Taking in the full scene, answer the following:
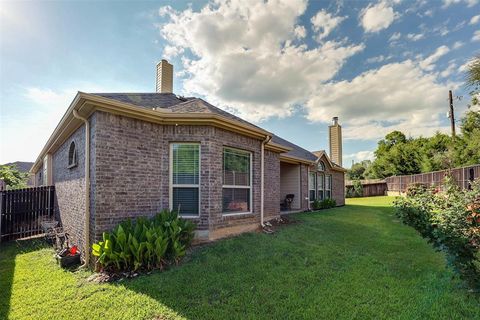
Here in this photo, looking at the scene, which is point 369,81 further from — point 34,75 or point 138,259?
point 34,75

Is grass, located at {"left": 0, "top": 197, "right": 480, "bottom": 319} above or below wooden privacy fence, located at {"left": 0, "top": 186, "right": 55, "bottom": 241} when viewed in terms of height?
below

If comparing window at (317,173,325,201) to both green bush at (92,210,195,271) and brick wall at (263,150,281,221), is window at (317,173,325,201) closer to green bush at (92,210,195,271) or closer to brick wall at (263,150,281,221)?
brick wall at (263,150,281,221)

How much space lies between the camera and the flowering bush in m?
3.68

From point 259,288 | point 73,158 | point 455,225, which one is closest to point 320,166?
point 455,225

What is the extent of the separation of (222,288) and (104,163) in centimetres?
374

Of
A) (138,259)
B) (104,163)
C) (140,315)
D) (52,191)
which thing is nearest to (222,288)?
(140,315)

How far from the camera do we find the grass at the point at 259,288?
3.61 m

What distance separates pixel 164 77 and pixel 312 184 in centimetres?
1077

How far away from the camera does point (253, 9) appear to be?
8656 millimetres

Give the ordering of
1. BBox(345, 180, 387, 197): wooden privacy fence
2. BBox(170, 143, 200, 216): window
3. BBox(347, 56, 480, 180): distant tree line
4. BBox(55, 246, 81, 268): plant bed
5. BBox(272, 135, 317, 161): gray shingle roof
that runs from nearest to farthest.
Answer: BBox(55, 246, 81, 268): plant bed → BBox(170, 143, 200, 216): window → BBox(347, 56, 480, 180): distant tree line → BBox(272, 135, 317, 161): gray shingle roof → BBox(345, 180, 387, 197): wooden privacy fence

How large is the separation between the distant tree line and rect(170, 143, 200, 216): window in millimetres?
8926

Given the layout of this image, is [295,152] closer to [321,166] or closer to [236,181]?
[321,166]

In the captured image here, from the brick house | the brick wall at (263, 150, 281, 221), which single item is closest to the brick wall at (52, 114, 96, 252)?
the brick house

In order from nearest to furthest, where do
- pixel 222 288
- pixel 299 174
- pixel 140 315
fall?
pixel 140 315, pixel 222 288, pixel 299 174
